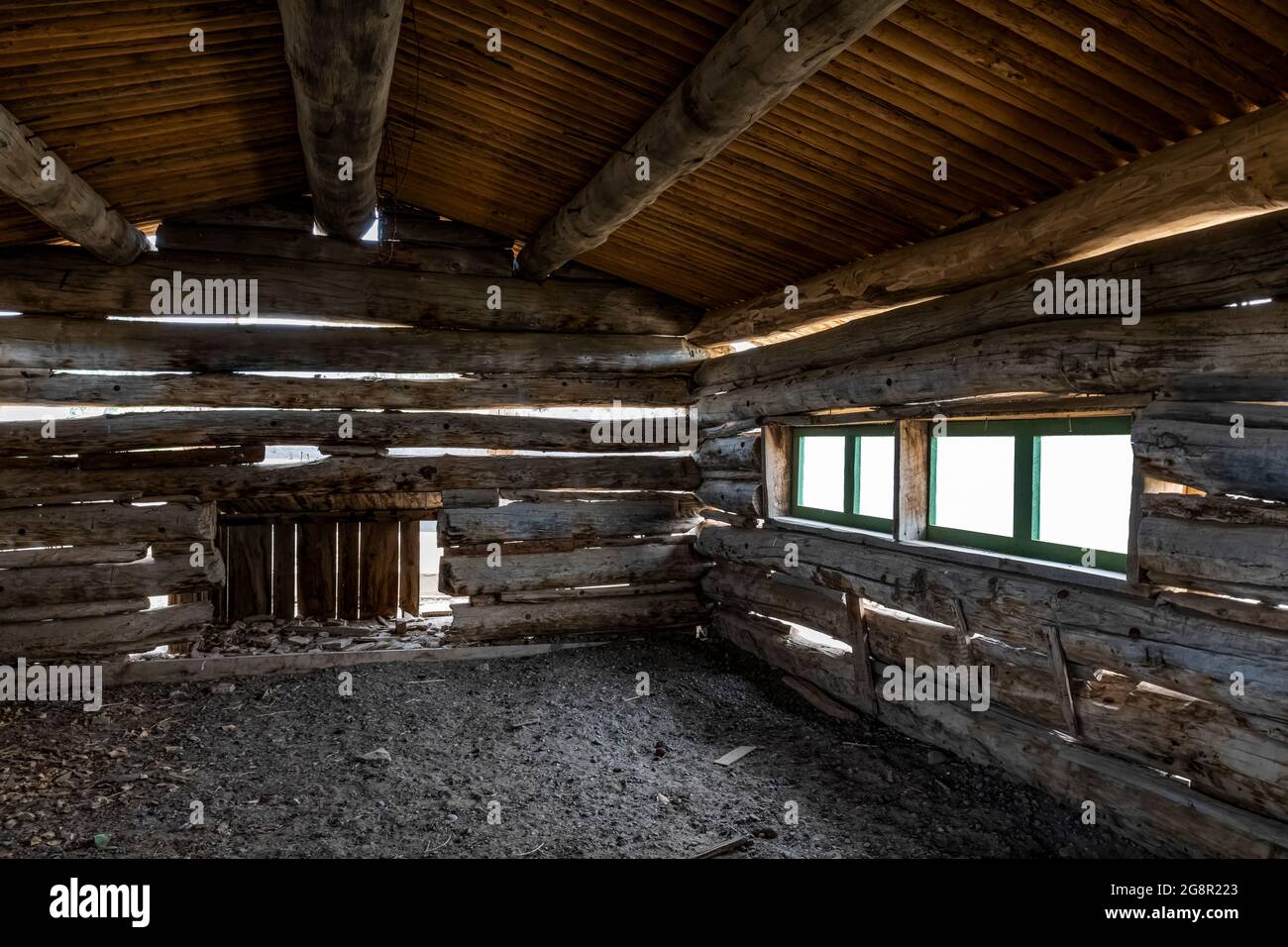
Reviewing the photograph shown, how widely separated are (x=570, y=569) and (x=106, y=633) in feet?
14.3

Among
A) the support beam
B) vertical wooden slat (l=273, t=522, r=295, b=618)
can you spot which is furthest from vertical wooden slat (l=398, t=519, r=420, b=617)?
the support beam

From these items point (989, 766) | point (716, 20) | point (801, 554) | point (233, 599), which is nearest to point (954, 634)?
point (989, 766)

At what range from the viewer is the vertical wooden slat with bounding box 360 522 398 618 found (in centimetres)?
880

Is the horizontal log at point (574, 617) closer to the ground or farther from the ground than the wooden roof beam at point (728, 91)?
closer to the ground

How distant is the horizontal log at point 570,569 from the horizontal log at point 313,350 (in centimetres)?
195

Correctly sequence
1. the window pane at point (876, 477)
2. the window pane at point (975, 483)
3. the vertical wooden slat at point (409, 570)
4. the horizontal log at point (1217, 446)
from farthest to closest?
the vertical wooden slat at point (409, 570), the window pane at point (876, 477), the window pane at point (975, 483), the horizontal log at point (1217, 446)

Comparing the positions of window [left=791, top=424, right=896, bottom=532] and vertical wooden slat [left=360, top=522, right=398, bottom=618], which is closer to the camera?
window [left=791, top=424, right=896, bottom=532]

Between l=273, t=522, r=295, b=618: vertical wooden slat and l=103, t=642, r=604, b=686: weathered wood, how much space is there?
4.02 feet

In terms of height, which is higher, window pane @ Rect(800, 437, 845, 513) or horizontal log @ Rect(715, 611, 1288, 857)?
window pane @ Rect(800, 437, 845, 513)

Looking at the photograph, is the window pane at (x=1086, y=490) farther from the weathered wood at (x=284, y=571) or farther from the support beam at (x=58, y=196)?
the weathered wood at (x=284, y=571)

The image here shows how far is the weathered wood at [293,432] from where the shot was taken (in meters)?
7.23

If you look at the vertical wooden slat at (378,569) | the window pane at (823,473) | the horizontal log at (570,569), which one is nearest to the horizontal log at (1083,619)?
the window pane at (823,473)

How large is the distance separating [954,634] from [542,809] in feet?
9.66

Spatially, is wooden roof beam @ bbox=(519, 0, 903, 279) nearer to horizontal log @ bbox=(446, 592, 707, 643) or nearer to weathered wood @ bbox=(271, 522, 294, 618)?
horizontal log @ bbox=(446, 592, 707, 643)
